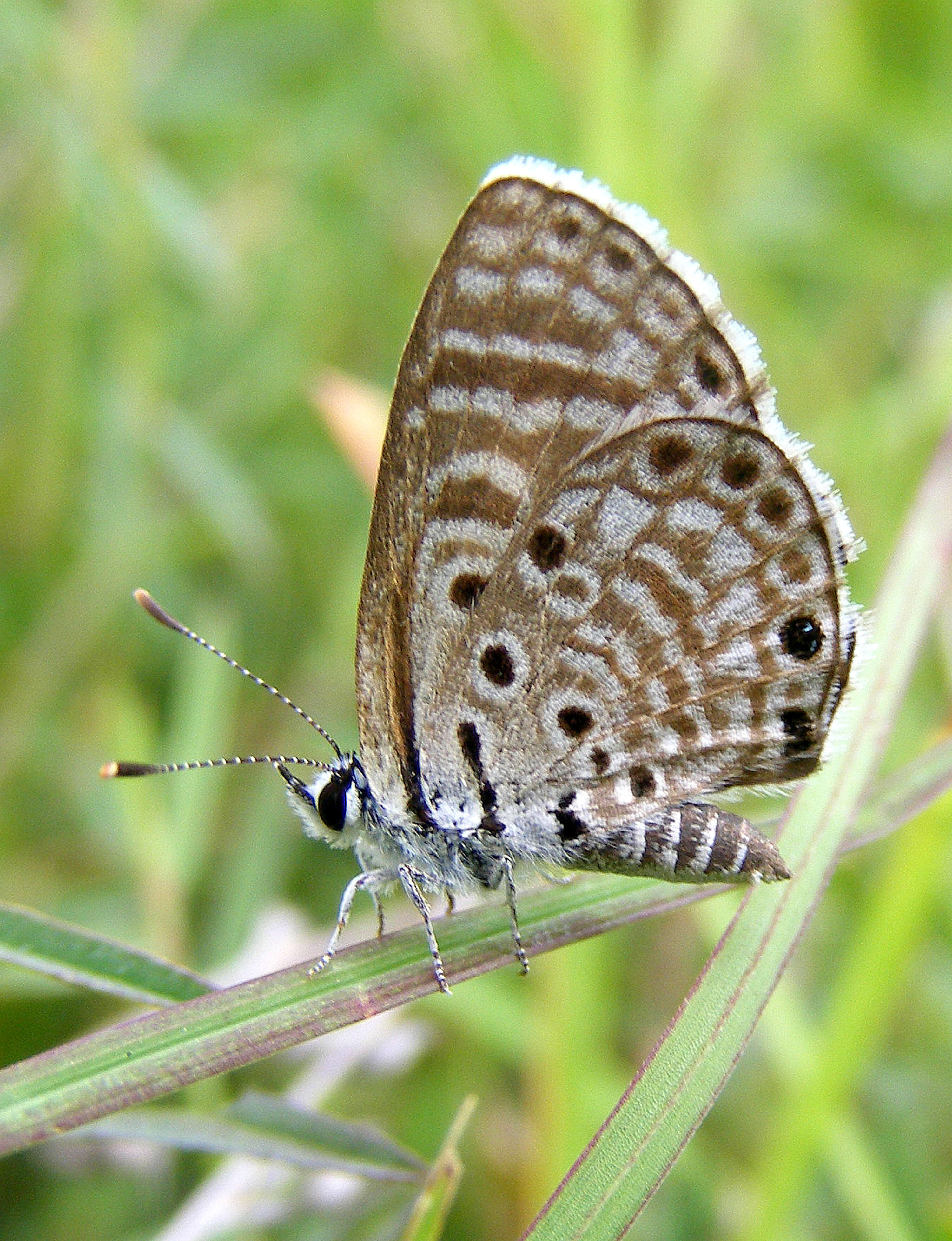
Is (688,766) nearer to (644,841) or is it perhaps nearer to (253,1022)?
(644,841)

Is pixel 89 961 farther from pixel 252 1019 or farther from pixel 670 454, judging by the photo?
pixel 670 454

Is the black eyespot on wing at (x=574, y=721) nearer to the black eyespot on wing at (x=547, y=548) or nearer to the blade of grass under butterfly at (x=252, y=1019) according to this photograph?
the black eyespot on wing at (x=547, y=548)

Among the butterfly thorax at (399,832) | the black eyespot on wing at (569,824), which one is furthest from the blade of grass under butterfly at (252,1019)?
the butterfly thorax at (399,832)

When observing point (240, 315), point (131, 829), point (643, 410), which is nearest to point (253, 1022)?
point (643, 410)

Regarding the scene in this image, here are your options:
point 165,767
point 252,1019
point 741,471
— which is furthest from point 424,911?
point 741,471

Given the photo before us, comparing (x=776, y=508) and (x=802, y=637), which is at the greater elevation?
(x=776, y=508)

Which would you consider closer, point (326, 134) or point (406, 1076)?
point (406, 1076)
